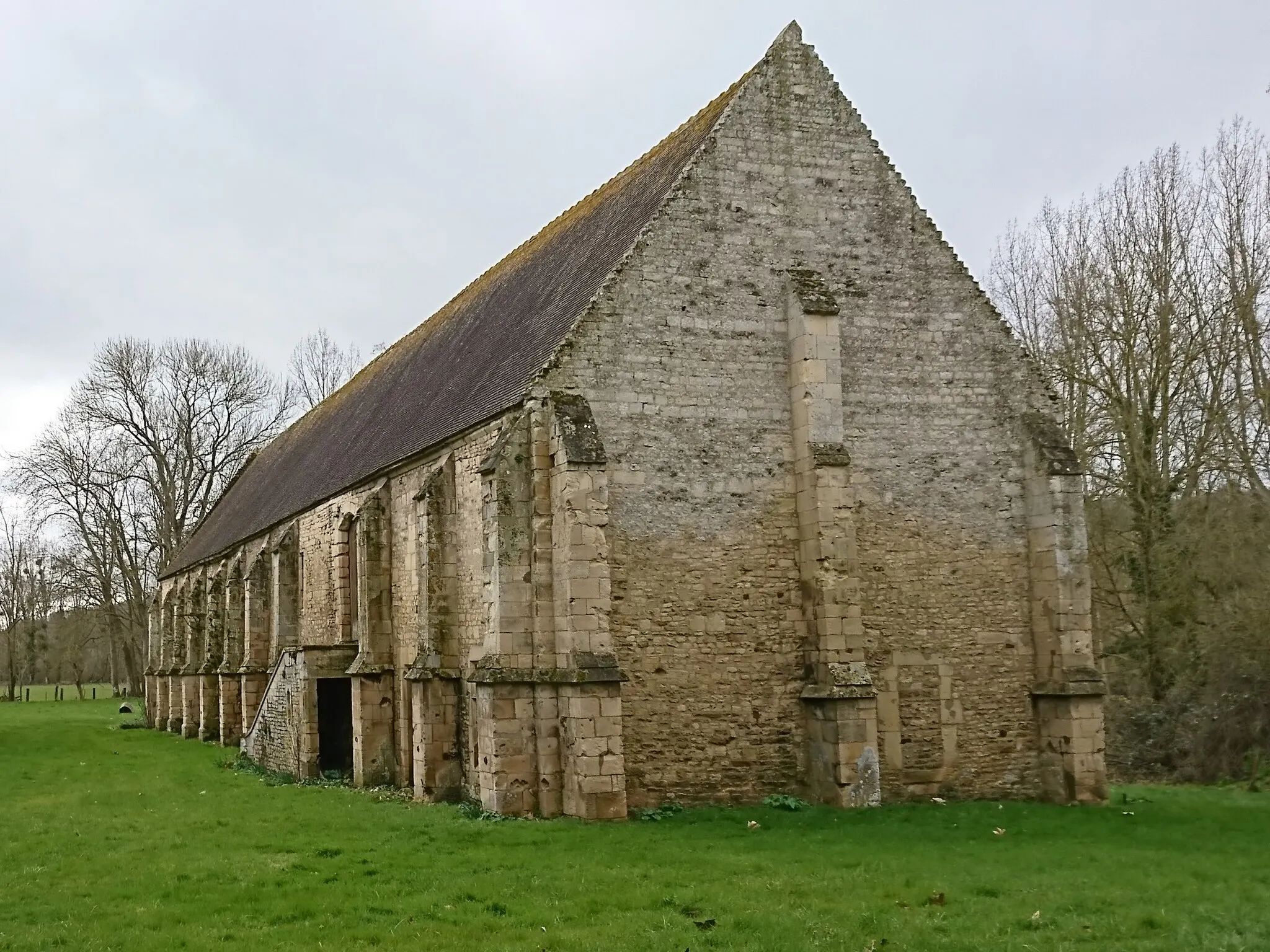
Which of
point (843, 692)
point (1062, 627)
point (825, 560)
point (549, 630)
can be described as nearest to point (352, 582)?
point (549, 630)

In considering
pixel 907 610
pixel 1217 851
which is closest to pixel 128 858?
pixel 907 610

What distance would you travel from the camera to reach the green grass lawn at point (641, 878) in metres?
8.62

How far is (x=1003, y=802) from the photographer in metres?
15.7

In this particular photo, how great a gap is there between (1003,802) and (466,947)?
9.55 metres

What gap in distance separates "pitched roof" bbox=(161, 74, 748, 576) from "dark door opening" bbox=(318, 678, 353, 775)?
12.0 ft

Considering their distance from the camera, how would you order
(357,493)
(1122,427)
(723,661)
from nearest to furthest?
1. (723,661)
2. (357,493)
3. (1122,427)

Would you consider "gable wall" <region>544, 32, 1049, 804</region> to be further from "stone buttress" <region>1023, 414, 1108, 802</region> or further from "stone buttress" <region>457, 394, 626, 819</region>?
"stone buttress" <region>457, 394, 626, 819</region>

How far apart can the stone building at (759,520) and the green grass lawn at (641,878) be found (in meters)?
1.01

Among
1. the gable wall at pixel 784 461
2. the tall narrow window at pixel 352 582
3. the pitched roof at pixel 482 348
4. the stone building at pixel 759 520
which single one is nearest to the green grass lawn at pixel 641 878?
the stone building at pixel 759 520

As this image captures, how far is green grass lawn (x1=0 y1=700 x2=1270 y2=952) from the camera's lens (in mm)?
8625

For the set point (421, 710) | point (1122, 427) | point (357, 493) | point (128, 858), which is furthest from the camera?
point (1122, 427)

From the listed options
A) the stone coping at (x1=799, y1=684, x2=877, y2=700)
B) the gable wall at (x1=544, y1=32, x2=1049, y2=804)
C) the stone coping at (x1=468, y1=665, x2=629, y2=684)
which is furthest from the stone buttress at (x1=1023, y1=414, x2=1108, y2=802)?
the stone coping at (x1=468, y1=665, x2=629, y2=684)

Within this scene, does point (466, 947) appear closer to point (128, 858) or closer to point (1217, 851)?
point (128, 858)

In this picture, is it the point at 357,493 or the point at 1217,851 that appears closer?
the point at 1217,851
